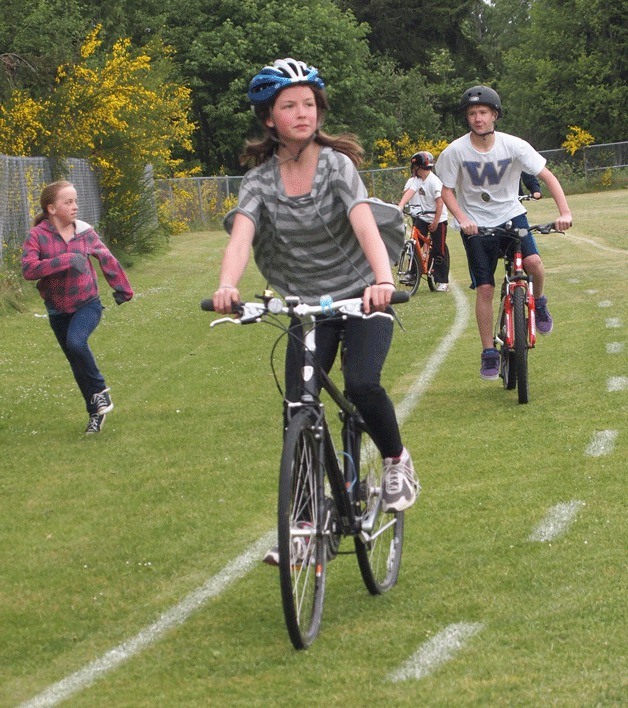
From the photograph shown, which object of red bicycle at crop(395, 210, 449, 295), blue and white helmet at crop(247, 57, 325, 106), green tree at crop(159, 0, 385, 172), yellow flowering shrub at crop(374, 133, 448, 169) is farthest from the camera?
yellow flowering shrub at crop(374, 133, 448, 169)

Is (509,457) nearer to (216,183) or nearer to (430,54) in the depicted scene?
(216,183)

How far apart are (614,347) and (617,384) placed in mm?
2111

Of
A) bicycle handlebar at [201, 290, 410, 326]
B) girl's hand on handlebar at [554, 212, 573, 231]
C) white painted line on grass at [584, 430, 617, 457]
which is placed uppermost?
bicycle handlebar at [201, 290, 410, 326]

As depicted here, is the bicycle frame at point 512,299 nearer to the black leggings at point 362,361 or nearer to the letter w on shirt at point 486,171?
the letter w on shirt at point 486,171

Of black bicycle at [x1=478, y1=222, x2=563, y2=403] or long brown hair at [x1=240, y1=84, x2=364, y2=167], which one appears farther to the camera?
black bicycle at [x1=478, y1=222, x2=563, y2=403]

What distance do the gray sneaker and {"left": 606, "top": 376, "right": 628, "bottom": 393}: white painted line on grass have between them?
4.71 metres

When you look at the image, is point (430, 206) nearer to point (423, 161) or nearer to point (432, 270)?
point (423, 161)

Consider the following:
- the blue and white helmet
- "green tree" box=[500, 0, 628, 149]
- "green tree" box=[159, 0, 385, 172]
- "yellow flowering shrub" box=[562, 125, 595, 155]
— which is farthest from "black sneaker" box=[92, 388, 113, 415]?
"green tree" box=[500, 0, 628, 149]

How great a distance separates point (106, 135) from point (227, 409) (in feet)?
65.5

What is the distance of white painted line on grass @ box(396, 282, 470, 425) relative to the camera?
34.2ft

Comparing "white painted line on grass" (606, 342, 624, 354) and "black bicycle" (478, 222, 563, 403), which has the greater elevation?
"black bicycle" (478, 222, 563, 403)

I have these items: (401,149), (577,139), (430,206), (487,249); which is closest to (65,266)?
(487,249)

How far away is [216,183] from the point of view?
167 ft

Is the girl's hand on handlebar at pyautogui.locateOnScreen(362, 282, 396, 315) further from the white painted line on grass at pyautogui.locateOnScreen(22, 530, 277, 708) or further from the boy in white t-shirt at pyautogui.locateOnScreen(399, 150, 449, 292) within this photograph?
the boy in white t-shirt at pyautogui.locateOnScreen(399, 150, 449, 292)
